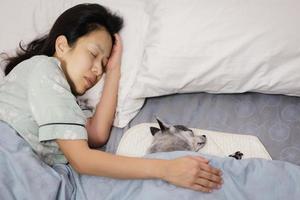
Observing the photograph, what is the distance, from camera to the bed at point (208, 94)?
0.95 meters

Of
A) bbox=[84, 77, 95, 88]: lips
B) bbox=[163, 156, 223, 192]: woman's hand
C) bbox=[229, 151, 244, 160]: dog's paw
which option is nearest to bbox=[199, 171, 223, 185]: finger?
bbox=[163, 156, 223, 192]: woman's hand

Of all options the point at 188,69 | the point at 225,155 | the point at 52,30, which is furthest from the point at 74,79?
the point at 225,155

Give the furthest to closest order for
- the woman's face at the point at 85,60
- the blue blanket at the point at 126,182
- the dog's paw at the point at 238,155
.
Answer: the woman's face at the point at 85,60, the dog's paw at the point at 238,155, the blue blanket at the point at 126,182

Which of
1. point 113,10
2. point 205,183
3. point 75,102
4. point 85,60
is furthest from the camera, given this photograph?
point 113,10

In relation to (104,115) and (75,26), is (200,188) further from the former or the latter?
(75,26)

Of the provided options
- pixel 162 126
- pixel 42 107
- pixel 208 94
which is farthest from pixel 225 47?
pixel 42 107

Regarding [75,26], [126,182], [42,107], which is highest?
[75,26]

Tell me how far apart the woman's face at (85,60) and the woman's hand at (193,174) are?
39 centimetres

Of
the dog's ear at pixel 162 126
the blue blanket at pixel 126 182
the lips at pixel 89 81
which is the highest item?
the lips at pixel 89 81

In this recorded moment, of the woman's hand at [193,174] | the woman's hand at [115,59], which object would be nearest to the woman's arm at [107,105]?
the woman's hand at [115,59]

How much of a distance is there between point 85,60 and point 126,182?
0.39 m

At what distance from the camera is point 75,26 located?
1.22 meters

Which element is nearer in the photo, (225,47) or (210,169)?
(210,169)

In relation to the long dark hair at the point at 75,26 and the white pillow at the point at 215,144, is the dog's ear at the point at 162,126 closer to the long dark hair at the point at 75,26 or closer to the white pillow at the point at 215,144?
the white pillow at the point at 215,144
